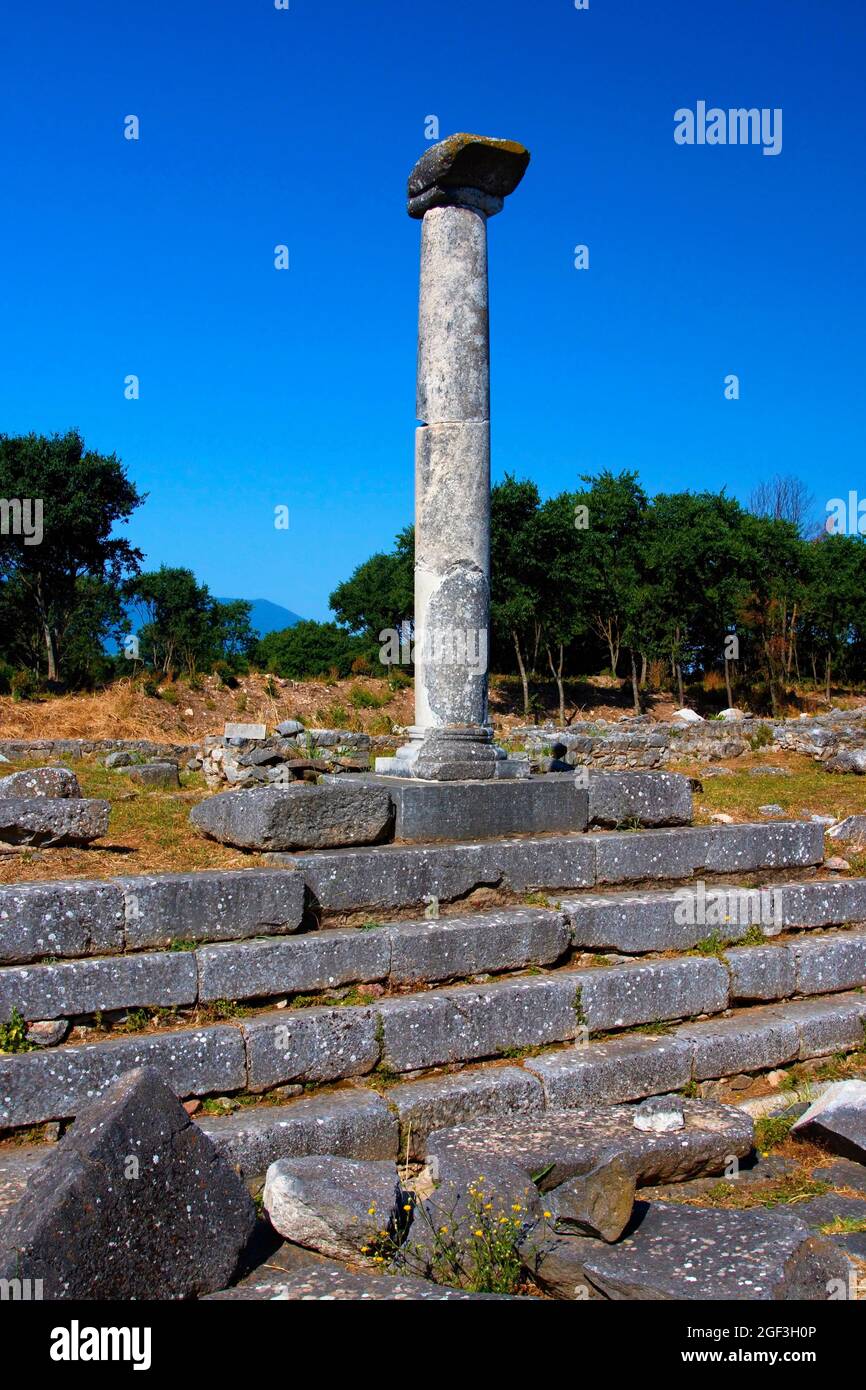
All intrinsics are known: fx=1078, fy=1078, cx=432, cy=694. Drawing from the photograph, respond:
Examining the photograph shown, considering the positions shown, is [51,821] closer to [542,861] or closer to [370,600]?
[542,861]

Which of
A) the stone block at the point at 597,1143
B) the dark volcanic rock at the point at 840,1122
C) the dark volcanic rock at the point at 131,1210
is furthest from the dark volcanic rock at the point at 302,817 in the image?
the dark volcanic rock at the point at 840,1122

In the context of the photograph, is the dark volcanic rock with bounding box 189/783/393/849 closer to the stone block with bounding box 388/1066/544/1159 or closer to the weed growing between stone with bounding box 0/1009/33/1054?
the stone block with bounding box 388/1066/544/1159

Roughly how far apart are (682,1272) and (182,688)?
19.2 m

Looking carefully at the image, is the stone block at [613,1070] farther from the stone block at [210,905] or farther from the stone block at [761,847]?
the stone block at [761,847]

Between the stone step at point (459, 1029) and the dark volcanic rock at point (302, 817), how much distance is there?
1234 mm

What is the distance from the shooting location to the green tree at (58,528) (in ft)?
81.4

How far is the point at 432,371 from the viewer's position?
321 inches

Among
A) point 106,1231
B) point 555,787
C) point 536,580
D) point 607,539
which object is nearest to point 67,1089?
point 106,1231

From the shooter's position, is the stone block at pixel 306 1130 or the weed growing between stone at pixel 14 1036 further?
the weed growing between stone at pixel 14 1036

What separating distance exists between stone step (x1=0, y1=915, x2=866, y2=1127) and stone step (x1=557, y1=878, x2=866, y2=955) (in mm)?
171

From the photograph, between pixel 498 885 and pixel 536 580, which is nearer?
pixel 498 885

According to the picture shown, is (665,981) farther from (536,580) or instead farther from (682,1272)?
(536,580)

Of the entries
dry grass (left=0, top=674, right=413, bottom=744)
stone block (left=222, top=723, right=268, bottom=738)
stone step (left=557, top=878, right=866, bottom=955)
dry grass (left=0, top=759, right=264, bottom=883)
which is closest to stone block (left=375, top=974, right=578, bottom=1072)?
stone step (left=557, top=878, right=866, bottom=955)

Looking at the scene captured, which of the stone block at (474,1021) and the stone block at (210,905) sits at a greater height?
the stone block at (210,905)
